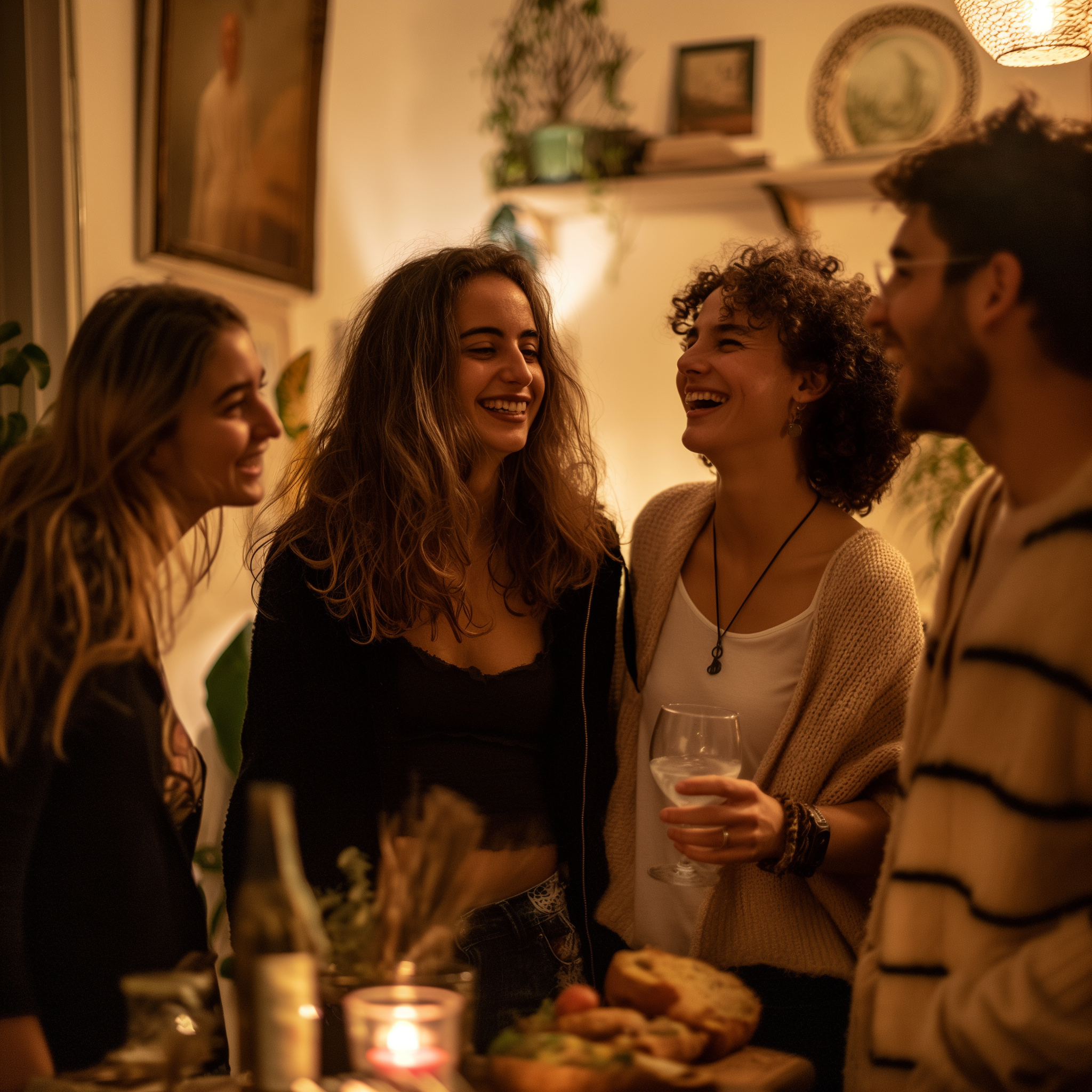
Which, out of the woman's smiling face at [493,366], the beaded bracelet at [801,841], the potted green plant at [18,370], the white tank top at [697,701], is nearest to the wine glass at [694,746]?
the beaded bracelet at [801,841]

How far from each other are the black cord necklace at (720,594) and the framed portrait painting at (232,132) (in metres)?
1.64

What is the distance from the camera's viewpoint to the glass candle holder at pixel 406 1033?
2.83 ft

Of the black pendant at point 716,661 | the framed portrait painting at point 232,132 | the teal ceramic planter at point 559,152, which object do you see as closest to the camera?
the black pendant at point 716,661

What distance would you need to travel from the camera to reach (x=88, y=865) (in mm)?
911

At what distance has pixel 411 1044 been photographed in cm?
86

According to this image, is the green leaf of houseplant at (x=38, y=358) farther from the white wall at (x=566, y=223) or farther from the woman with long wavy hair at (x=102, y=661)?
the white wall at (x=566, y=223)

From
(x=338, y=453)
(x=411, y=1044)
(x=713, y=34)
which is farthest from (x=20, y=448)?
(x=713, y=34)

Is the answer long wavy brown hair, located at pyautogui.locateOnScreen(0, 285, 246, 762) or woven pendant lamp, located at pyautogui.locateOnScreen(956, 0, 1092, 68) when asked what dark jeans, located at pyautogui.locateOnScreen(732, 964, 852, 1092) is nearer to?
long wavy brown hair, located at pyautogui.locateOnScreen(0, 285, 246, 762)

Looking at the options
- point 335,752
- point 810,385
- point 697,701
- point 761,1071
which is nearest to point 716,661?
point 697,701

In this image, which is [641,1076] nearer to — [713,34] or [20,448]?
[20,448]

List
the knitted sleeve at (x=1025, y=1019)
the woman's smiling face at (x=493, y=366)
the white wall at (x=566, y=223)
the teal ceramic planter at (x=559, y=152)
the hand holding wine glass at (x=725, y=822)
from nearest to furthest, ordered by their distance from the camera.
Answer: the knitted sleeve at (x=1025, y=1019) < the hand holding wine glass at (x=725, y=822) < the woman's smiling face at (x=493, y=366) < the white wall at (x=566, y=223) < the teal ceramic planter at (x=559, y=152)

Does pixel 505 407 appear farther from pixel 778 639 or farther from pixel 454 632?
pixel 778 639

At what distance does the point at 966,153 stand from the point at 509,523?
37.9 inches

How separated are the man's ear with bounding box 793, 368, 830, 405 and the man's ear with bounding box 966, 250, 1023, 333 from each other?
0.72 meters
